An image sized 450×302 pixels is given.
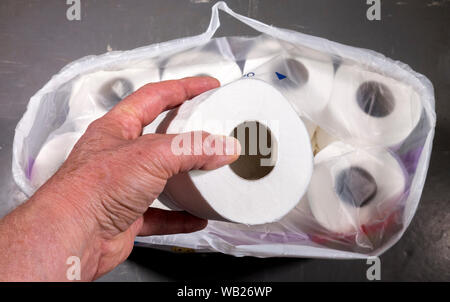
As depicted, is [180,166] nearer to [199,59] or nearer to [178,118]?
[178,118]

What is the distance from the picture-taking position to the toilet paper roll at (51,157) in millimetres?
711

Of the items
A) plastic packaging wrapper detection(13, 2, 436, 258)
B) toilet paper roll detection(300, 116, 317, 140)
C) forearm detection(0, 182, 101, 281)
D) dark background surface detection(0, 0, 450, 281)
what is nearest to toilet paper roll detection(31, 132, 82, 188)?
plastic packaging wrapper detection(13, 2, 436, 258)

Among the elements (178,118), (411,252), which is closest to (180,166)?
(178,118)

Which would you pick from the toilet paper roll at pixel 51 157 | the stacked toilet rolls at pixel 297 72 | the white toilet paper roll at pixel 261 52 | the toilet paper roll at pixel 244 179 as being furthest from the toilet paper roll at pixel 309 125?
the toilet paper roll at pixel 51 157

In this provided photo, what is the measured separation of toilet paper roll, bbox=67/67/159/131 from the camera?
30.6 inches

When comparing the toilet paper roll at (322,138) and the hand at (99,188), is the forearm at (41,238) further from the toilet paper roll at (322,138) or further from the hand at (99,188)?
the toilet paper roll at (322,138)

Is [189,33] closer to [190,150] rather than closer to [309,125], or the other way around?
[309,125]

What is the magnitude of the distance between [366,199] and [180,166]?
1.39 feet

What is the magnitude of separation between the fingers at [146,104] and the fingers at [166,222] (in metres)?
0.17

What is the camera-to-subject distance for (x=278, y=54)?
2.53ft

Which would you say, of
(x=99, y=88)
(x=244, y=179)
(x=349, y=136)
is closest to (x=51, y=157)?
(x=99, y=88)

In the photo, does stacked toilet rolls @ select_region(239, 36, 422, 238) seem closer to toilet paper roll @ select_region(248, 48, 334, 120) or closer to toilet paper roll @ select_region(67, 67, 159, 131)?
toilet paper roll @ select_region(248, 48, 334, 120)

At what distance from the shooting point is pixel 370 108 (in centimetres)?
71

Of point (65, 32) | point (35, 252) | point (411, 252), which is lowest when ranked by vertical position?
point (411, 252)
